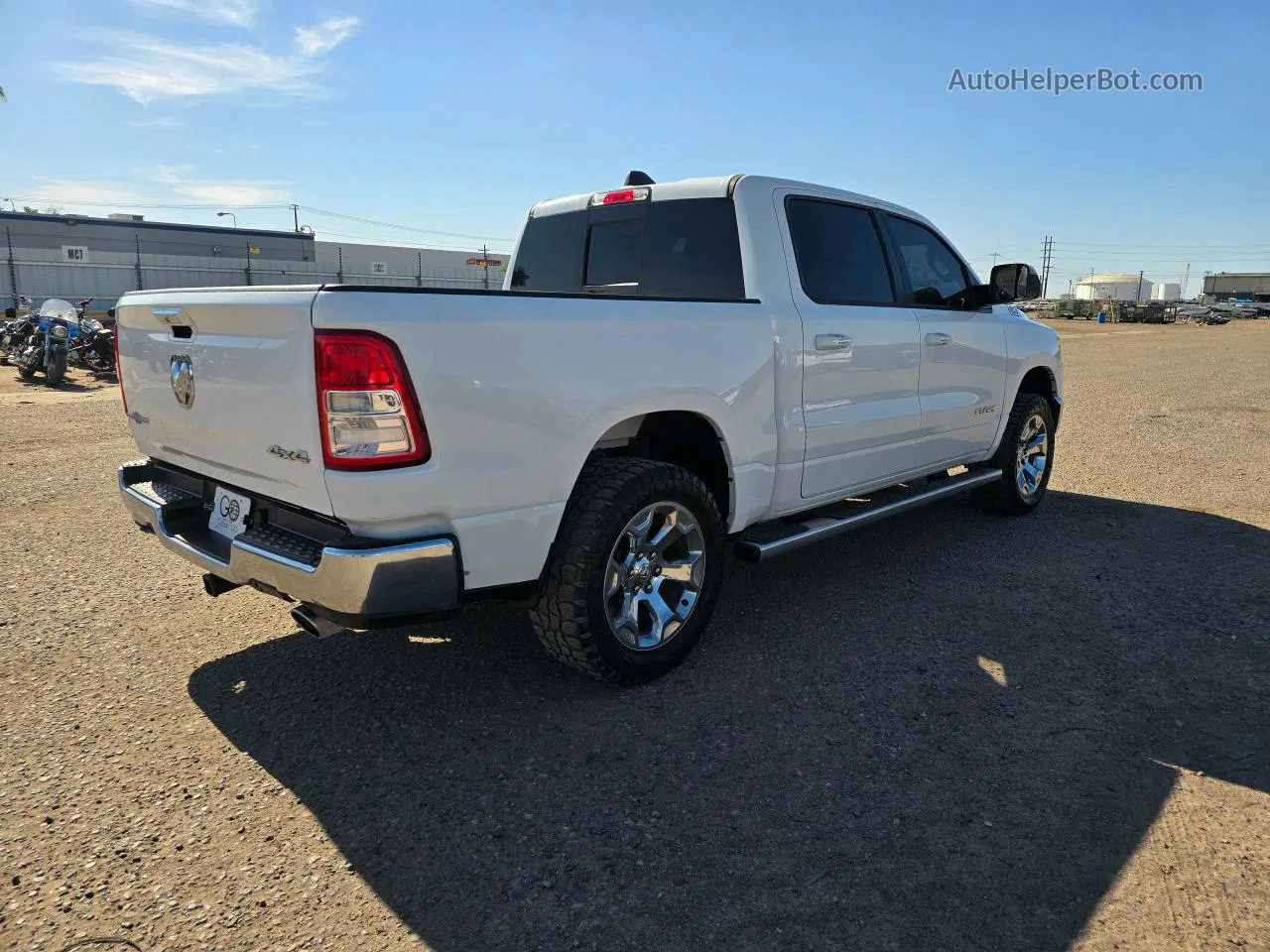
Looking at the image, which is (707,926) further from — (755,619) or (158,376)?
(158,376)

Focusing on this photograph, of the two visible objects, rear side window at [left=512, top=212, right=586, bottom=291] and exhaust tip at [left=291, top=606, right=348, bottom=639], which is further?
rear side window at [left=512, top=212, right=586, bottom=291]

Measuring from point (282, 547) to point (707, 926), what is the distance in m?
1.72

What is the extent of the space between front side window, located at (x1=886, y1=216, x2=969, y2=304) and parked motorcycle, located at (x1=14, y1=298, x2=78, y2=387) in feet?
43.7

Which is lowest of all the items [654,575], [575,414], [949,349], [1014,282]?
[654,575]

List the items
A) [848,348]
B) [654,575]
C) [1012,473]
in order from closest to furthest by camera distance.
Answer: [654,575] → [848,348] → [1012,473]

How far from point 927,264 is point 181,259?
40.6 meters

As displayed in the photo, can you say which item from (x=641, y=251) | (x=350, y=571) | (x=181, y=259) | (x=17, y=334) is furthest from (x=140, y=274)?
(x=350, y=571)

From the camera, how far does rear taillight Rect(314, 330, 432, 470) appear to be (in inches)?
98.9

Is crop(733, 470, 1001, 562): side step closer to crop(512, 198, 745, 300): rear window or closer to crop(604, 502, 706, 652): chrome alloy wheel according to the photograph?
crop(604, 502, 706, 652): chrome alloy wheel

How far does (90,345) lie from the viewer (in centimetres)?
1437

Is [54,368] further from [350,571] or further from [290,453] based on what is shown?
[350,571]

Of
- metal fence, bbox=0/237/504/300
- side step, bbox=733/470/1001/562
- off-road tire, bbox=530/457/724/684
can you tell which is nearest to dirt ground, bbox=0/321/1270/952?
off-road tire, bbox=530/457/724/684

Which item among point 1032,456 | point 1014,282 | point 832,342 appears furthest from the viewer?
point 1032,456

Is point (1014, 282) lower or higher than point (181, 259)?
lower
